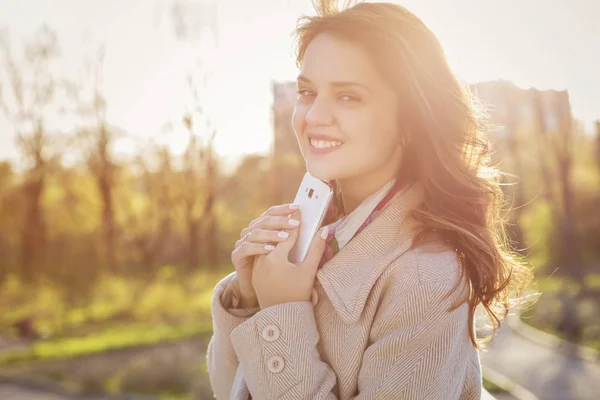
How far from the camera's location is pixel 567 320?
923 centimetres

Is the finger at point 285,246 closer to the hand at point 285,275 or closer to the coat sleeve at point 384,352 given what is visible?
the hand at point 285,275

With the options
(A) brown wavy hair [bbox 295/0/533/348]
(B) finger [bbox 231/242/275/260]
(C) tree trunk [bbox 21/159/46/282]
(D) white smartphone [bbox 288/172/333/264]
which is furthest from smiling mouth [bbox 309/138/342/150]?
(C) tree trunk [bbox 21/159/46/282]

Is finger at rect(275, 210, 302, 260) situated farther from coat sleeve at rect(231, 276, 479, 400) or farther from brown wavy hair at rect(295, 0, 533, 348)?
brown wavy hair at rect(295, 0, 533, 348)

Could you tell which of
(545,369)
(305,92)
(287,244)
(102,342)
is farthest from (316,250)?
(102,342)

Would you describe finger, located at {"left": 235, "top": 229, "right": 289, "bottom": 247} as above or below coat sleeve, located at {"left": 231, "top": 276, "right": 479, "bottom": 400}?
above

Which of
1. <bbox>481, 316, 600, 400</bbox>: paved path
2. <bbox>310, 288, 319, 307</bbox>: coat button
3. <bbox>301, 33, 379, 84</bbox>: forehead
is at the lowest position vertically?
<bbox>481, 316, 600, 400</bbox>: paved path

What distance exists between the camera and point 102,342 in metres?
9.32

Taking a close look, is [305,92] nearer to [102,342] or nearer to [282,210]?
[282,210]

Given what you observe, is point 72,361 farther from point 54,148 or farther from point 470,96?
point 470,96

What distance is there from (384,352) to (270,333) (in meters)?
0.31

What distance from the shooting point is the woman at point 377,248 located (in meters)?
1.57

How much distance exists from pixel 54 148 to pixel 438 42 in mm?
10968

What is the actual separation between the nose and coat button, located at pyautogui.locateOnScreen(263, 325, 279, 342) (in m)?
0.58

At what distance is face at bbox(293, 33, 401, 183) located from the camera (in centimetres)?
173
